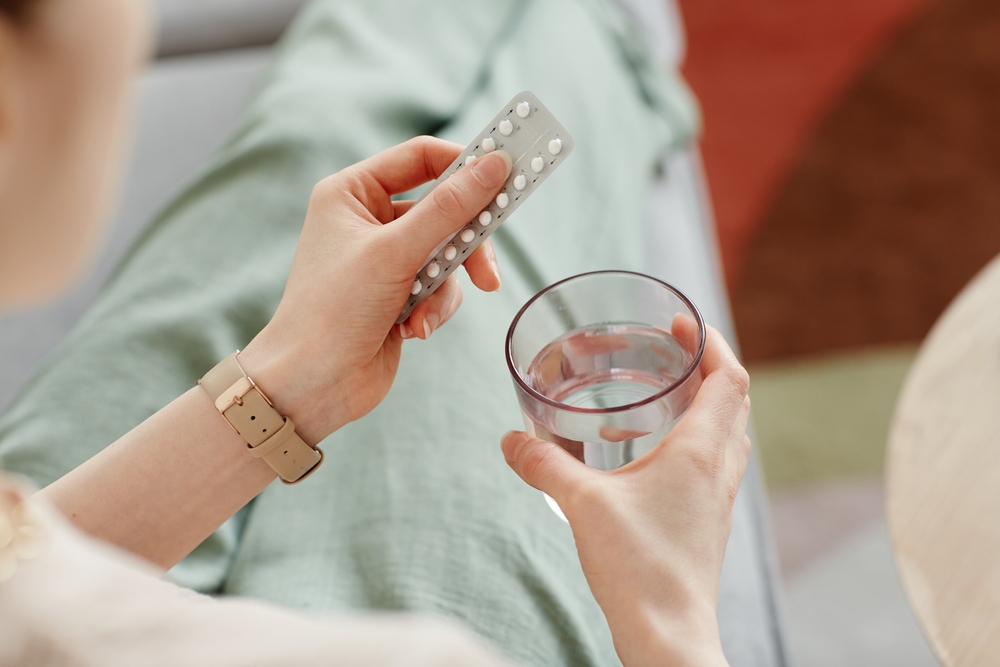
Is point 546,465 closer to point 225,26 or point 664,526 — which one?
point 664,526

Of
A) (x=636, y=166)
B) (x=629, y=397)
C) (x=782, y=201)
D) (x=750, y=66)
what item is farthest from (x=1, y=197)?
(x=750, y=66)

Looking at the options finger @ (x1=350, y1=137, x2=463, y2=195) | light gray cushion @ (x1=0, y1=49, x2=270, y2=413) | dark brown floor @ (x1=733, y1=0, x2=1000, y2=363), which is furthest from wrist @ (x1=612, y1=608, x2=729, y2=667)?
dark brown floor @ (x1=733, y1=0, x2=1000, y2=363)

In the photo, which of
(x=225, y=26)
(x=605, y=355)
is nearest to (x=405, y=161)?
(x=605, y=355)

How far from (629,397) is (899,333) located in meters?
1.13

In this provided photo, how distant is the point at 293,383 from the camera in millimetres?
670

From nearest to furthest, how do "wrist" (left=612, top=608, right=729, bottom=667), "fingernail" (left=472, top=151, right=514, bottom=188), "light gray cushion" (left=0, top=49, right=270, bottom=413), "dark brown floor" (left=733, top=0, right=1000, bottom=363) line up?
"wrist" (left=612, top=608, right=729, bottom=667) → "fingernail" (left=472, top=151, right=514, bottom=188) → "light gray cushion" (left=0, top=49, right=270, bottom=413) → "dark brown floor" (left=733, top=0, right=1000, bottom=363)

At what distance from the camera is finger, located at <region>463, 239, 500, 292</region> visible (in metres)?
0.68

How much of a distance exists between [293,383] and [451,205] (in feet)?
0.64

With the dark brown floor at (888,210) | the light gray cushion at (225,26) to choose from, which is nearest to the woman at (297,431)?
the light gray cushion at (225,26)

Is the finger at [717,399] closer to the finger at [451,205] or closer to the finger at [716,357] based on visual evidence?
the finger at [716,357]

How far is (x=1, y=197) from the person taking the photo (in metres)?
0.45

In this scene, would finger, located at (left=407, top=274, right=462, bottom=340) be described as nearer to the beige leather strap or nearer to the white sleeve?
the beige leather strap

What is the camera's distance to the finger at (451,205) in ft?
1.93

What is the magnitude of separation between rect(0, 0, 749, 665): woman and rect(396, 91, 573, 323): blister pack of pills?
2 centimetres
